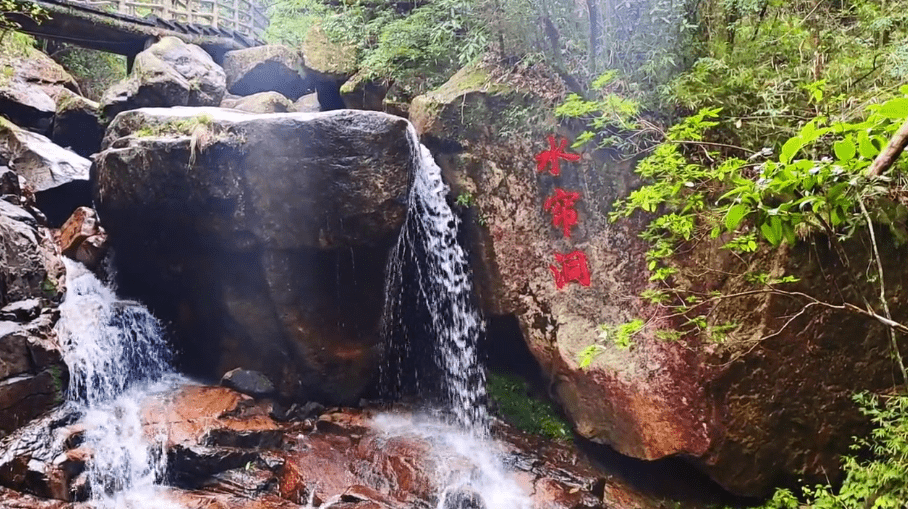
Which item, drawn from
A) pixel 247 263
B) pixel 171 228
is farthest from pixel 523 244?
pixel 171 228

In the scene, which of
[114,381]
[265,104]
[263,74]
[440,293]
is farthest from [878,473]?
[263,74]

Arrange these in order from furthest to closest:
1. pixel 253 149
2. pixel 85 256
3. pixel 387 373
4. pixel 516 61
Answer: pixel 85 256 < pixel 387 373 < pixel 516 61 < pixel 253 149

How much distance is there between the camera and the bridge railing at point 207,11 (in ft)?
60.7

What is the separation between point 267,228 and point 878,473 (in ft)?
22.0

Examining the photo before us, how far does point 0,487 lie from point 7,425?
0.83m

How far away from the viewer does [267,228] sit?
23.1ft

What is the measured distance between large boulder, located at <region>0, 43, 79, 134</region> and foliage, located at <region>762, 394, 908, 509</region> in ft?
45.1

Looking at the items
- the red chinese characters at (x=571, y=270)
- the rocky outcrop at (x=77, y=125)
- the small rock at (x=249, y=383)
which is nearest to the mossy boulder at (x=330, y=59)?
the rocky outcrop at (x=77, y=125)

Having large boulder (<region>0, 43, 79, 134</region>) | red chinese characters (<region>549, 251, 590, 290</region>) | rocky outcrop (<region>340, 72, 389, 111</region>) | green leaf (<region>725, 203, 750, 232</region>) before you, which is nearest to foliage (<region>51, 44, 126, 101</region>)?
large boulder (<region>0, 43, 79, 134</region>)

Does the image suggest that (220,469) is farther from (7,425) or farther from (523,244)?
(523,244)

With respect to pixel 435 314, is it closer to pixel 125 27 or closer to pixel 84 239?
pixel 84 239

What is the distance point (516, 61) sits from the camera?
757 cm

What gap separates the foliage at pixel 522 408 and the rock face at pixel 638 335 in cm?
63

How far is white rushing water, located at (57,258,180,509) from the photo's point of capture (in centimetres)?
583
